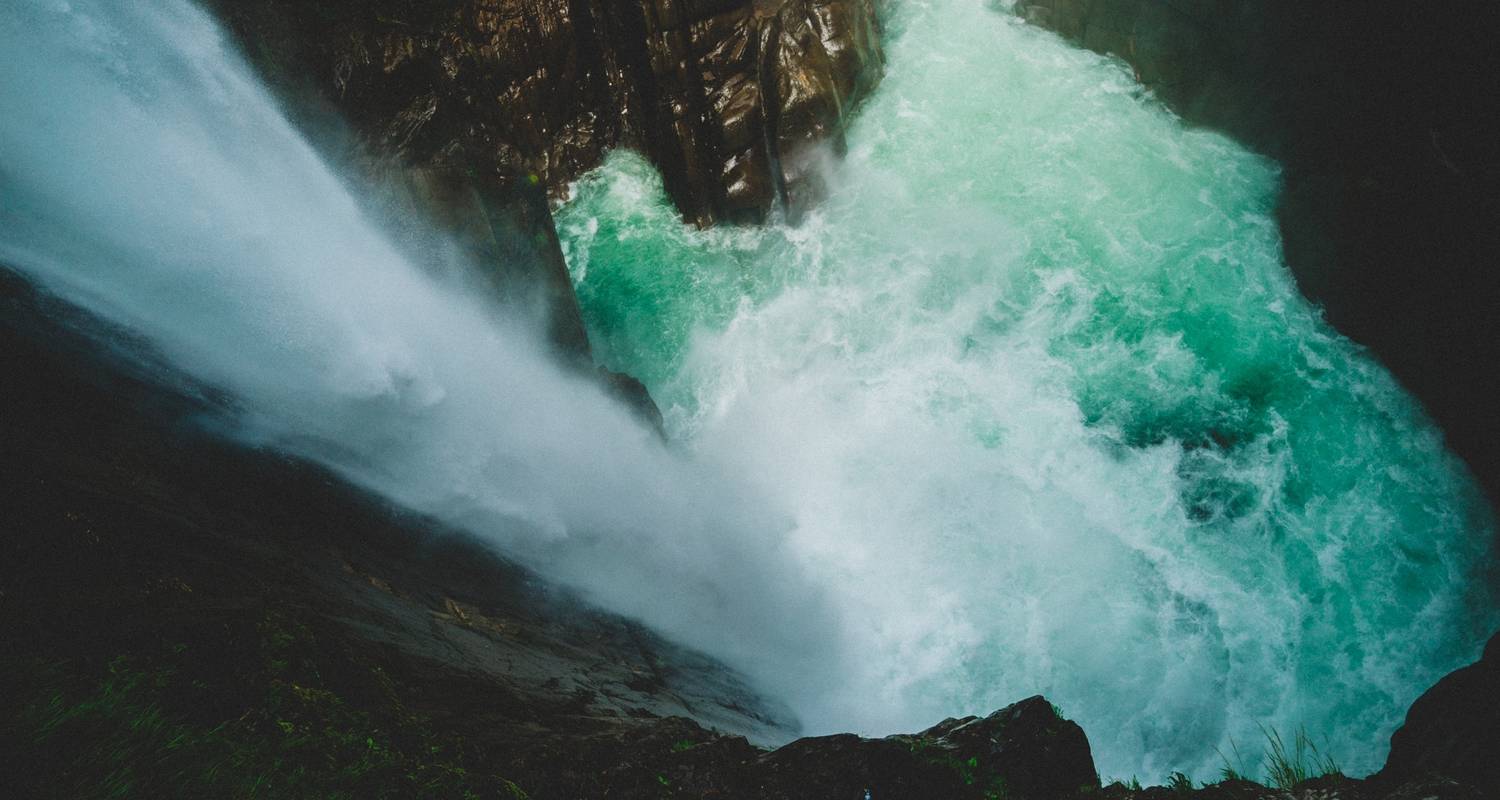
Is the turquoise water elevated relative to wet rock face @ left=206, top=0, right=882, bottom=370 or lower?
lower

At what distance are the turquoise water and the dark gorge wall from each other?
0.48 m

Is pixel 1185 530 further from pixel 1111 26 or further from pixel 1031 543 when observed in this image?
pixel 1111 26

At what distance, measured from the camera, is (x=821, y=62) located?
1179cm

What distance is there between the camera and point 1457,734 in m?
4.23

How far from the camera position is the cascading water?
6980mm

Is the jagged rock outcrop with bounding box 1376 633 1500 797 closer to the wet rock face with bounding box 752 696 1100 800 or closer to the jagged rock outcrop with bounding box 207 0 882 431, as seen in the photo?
the wet rock face with bounding box 752 696 1100 800

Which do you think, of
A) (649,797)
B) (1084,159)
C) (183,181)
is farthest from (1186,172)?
(183,181)

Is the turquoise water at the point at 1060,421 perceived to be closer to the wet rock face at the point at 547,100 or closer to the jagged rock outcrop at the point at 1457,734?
the wet rock face at the point at 547,100

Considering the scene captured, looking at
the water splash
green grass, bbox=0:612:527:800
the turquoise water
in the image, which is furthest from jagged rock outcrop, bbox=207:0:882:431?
green grass, bbox=0:612:527:800

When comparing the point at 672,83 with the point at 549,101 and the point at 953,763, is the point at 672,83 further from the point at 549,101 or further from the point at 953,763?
the point at 953,763

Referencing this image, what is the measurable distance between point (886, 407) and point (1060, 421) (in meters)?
2.65

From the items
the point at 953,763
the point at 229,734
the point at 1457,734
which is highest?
the point at 229,734

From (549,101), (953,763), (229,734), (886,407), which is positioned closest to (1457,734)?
(953,763)

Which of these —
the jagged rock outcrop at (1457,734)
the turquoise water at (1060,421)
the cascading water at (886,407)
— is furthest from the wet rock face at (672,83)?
the jagged rock outcrop at (1457,734)
